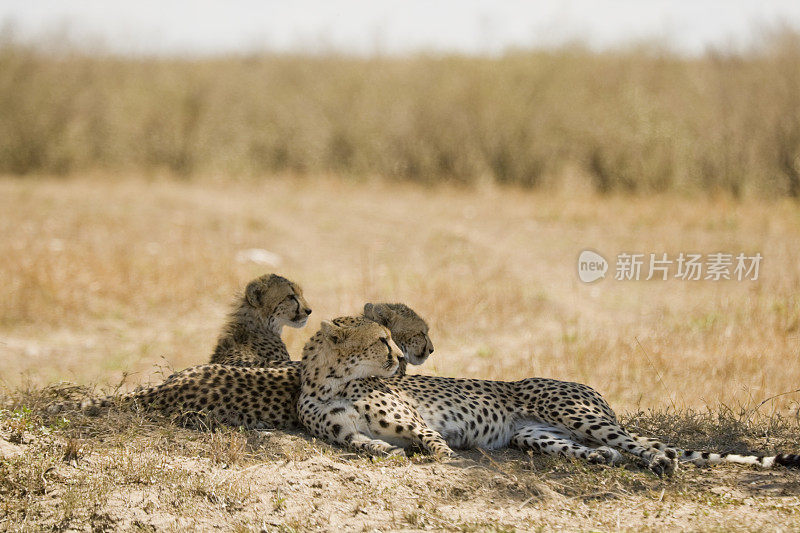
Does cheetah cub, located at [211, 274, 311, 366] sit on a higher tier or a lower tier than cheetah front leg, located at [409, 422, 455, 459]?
higher

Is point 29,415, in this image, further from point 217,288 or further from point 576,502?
point 217,288

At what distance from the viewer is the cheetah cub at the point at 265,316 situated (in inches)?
205

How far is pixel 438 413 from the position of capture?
14.0 feet

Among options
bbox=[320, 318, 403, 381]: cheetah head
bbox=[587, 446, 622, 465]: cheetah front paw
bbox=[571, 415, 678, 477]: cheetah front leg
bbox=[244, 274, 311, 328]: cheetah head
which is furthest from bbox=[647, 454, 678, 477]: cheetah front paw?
bbox=[244, 274, 311, 328]: cheetah head

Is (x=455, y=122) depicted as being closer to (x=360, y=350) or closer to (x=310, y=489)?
(x=360, y=350)

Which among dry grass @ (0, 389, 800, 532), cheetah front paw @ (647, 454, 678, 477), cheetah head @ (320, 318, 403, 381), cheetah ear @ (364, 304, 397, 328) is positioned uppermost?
cheetah ear @ (364, 304, 397, 328)

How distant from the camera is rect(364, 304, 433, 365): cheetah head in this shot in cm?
488

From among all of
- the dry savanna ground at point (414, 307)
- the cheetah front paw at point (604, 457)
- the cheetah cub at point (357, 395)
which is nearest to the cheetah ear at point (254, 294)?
the dry savanna ground at point (414, 307)

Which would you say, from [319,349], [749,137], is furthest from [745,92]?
[319,349]

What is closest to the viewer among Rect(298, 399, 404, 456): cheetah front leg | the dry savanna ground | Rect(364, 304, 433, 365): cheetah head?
the dry savanna ground

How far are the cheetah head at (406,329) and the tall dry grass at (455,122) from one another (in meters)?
10.1

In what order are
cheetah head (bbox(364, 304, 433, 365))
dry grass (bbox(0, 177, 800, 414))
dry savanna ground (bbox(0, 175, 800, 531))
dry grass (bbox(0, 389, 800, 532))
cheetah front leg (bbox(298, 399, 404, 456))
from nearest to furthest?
dry grass (bbox(0, 389, 800, 532))
dry savanna ground (bbox(0, 175, 800, 531))
cheetah front leg (bbox(298, 399, 404, 456))
cheetah head (bbox(364, 304, 433, 365))
dry grass (bbox(0, 177, 800, 414))

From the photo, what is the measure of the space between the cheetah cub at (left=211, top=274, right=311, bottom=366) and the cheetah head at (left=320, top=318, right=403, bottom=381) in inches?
39.7

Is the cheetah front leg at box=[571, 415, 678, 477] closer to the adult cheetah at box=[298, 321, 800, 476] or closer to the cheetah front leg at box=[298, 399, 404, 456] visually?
the adult cheetah at box=[298, 321, 800, 476]
